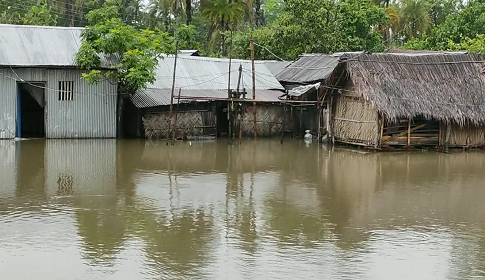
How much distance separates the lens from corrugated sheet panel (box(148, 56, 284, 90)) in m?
Result: 23.0

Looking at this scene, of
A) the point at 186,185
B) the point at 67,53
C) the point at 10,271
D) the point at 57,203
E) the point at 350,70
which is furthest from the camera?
the point at 67,53

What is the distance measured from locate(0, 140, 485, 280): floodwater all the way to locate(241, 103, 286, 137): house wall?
530 centimetres

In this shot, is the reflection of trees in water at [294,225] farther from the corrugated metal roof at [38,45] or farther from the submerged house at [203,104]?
the corrugated metal roof at [38,45]

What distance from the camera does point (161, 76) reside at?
22.9m

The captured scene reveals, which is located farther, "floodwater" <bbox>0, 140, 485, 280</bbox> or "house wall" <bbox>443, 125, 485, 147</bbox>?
"house wall" <bbox>443, 125, 485, 147</bbox>

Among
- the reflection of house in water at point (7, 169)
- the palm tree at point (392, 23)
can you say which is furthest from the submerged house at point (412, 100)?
the palm tree at point (392, 23)

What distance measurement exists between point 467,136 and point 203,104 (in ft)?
27.6

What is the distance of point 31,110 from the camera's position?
2228 centimetres

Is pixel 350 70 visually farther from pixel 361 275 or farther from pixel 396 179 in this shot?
pixel 361 275

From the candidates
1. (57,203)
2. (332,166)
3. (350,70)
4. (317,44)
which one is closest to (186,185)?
(57,203)

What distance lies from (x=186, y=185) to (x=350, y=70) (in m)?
8.08

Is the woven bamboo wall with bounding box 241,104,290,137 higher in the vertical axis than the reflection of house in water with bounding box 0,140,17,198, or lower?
higher

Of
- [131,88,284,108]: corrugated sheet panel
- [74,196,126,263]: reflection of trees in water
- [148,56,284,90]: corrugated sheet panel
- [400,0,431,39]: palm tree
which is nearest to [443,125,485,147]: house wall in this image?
[131,88,284,108]: corrugated sheet panel

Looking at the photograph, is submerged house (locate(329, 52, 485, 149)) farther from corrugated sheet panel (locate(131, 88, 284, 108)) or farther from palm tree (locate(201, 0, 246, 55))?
palm tree (locate(201, 0, 246, 55))
